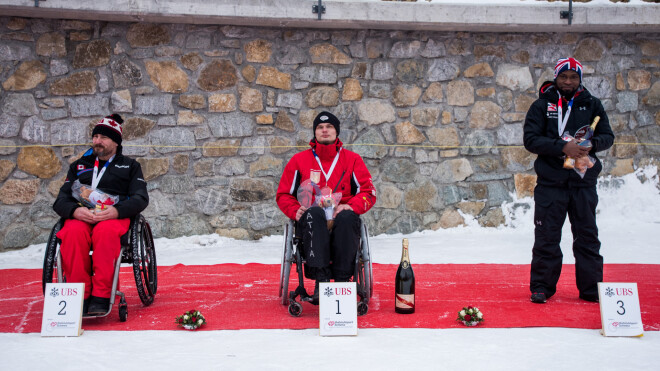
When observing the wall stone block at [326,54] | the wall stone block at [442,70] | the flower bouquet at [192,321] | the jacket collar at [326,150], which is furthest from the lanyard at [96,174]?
the wall stone block at [442,70]

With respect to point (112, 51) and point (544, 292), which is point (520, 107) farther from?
point (112, 51)

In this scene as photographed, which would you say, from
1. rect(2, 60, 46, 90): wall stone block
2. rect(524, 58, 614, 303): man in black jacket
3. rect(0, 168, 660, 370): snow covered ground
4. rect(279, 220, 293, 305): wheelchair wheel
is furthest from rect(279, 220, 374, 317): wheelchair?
rect(2, 60, 46, 90): wall stone block

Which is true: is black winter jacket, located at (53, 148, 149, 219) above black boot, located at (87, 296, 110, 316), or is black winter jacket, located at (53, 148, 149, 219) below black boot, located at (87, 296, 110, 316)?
above

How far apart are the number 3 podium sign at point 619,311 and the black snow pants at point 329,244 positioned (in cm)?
123

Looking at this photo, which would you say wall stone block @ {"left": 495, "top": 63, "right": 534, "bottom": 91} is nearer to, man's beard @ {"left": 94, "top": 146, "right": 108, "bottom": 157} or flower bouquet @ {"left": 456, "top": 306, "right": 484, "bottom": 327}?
flower bouquet @ {"left": 456, "top": 306, "right": 484, "bottom": 327}

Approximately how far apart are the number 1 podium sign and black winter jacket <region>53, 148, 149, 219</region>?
3.97ft

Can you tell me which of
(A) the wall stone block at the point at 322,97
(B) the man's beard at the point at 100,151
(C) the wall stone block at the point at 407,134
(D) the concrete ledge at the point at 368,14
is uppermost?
(D) the concrete ledge at the point at 368,14

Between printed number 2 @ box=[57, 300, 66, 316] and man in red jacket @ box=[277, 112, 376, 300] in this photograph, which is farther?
man in red jacket @ box=[277, 112, 376, 300]

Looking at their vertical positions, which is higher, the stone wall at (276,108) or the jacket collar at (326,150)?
the stone wall at (276,108)

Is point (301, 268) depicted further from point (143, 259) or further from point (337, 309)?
point (143, 259)

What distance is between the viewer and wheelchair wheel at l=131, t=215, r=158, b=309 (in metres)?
3.39

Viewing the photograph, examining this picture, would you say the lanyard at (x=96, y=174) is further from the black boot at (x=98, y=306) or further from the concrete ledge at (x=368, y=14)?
the concrete ledge at (x=368, y=14)

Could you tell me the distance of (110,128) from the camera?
368cm

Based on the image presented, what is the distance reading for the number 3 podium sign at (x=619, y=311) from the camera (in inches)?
115
